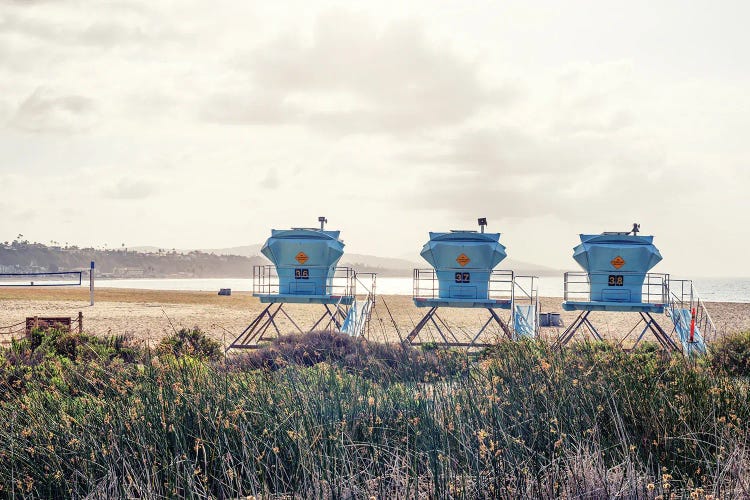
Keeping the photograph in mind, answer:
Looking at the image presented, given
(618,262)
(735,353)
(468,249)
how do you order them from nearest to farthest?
(735,353) → (618,262) → (468,249)

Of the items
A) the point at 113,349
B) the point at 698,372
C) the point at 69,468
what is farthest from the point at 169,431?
the point at 113,349

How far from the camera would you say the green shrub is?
1432 centimetres

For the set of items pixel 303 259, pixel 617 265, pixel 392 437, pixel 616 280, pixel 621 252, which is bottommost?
pixel 392 437

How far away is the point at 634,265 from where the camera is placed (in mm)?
20750

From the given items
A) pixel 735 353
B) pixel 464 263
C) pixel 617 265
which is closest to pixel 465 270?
pixel 464 263

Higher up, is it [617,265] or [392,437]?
[617,265]

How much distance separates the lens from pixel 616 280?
20906mm

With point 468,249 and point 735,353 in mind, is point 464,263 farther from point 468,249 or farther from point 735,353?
point 735,353

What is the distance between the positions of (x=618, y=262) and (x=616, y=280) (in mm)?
579

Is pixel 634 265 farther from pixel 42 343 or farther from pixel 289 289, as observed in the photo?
pixel 42 343

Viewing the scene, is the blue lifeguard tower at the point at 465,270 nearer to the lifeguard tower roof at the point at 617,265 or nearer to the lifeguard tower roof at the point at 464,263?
the lifeguard tower roof at the point at 464,263

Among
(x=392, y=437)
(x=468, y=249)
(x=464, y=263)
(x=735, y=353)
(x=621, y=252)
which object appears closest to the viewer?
(x=392, y=437)

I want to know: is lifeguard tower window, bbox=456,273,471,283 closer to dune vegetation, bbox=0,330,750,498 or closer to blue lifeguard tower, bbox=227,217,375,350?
blue lifeguard tower, bbox=227,217,375,350

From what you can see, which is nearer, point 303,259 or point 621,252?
point 621,252
